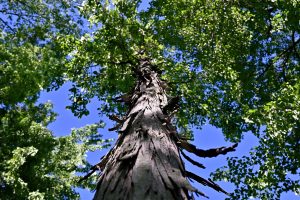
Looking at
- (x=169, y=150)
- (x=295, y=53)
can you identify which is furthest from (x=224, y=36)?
(x=169, y=150)

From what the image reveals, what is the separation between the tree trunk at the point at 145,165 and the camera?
2.08 m

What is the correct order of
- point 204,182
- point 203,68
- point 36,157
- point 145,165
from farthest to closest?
point 36,157
point 203,68
point 204,182
point 145,165

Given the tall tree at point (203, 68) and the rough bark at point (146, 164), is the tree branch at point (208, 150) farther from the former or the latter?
the tall tree at point (203, 68)

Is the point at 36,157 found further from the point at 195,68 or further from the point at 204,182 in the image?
the point at 204,182

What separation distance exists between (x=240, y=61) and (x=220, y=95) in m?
2.70

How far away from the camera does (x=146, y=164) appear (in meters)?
2.34

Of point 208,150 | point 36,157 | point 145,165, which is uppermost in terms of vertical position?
point 36,157

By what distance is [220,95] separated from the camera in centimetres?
1053

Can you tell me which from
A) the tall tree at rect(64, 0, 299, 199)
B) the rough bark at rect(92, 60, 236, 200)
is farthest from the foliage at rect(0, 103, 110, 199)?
the rough bark at rect(92, 60, 236, 200)

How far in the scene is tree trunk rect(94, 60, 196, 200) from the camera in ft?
6.84

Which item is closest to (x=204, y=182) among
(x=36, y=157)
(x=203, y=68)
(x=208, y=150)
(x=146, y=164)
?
(x=208, y=150)

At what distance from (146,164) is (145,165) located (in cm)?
2

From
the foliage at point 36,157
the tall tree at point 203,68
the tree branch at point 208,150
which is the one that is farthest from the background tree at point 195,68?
the tree branch at point 208,150

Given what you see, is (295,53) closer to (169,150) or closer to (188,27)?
(188,27)
